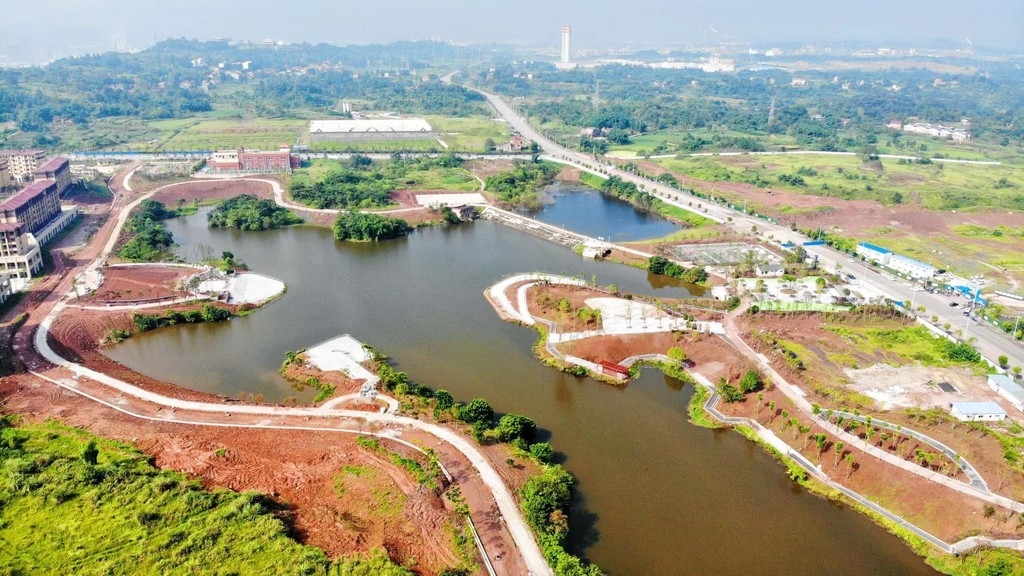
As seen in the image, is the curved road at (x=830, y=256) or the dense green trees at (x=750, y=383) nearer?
the dense green trees at (x=750, y=383)

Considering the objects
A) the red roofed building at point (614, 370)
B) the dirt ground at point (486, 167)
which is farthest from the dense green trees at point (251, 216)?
the red roofed building at point (614, 370)

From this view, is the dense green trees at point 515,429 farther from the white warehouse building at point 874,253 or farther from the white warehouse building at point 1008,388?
the white warehouse building at point 874,253

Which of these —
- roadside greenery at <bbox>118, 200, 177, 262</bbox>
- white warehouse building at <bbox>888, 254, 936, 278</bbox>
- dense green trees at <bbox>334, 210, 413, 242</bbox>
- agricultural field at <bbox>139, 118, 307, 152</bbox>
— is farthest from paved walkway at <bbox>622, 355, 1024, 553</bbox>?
Answer: agricultural field at <bbox>139, 118, 307, 152</bbox>

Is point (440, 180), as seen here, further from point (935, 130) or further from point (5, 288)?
point (935, 130)

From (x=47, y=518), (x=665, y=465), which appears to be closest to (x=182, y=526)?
(x=47, y=518)

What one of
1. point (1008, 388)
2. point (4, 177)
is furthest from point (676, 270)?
point (4, 177)

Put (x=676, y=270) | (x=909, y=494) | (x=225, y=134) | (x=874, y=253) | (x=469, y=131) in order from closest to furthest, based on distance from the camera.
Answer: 1. (x=909, y=494)
2. (x=676, y=270)
3. (x=874, y=253)
4. (x=225, y=134)
5. (x=469, y=131)
